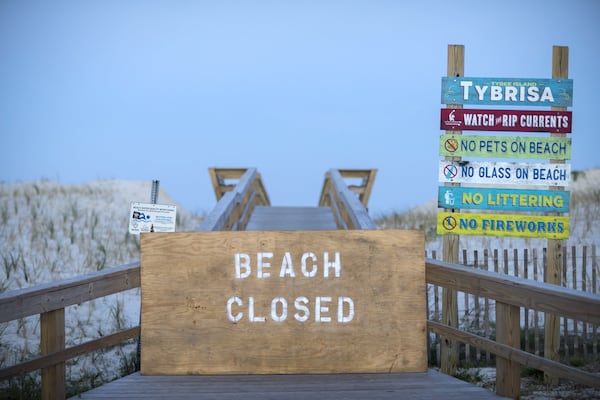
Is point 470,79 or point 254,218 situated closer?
point 470,79

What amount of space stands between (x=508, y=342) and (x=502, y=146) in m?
4.25

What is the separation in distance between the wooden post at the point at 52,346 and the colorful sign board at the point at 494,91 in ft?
18.0

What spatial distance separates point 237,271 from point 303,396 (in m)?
1.06

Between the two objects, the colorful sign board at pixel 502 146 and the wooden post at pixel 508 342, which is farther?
the colorful sign board at pixel 502 146

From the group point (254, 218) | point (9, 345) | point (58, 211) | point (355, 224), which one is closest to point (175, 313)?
point (355, 224)

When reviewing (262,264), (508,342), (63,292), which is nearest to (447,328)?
(508,342)

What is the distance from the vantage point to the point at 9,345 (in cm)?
1040

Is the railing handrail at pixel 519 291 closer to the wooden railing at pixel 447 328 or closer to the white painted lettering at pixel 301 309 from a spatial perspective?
the wooden railing at pixel 447 328

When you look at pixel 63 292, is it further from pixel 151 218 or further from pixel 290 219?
pixel 290 219

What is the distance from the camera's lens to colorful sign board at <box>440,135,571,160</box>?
9047mm

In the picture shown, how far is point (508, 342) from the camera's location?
208 inches

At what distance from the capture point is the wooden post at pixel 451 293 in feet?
29.4

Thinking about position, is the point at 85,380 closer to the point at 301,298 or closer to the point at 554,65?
the point at 301,298

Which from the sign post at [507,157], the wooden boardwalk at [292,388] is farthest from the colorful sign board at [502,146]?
the wooden boardwalk at [292,388]
